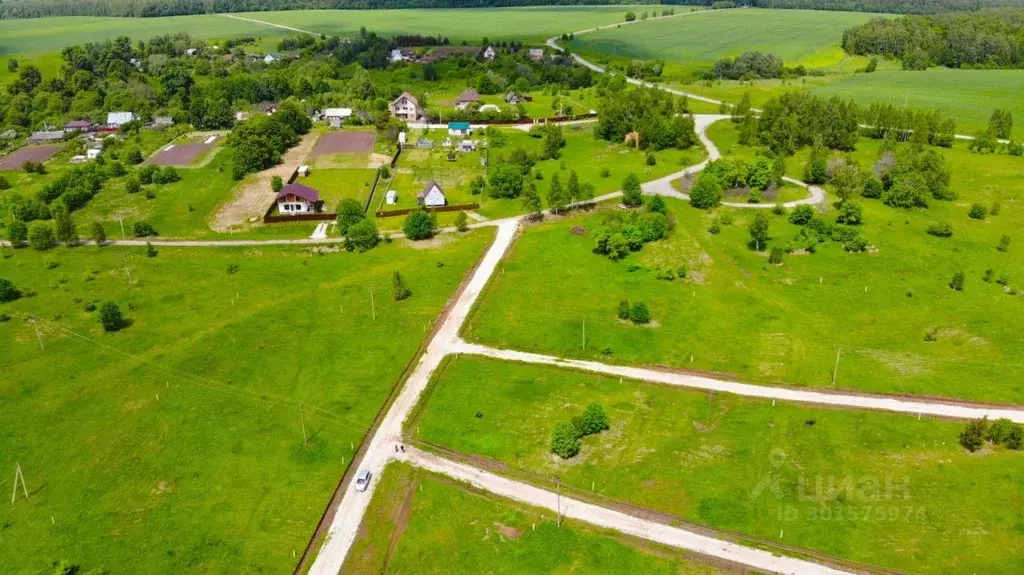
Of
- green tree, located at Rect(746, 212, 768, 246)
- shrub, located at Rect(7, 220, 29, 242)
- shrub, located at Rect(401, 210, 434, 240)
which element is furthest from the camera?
shrub, located at Rect(401, 210, 434, 240)

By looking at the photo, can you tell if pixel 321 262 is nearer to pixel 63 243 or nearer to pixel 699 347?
pixel 63 243

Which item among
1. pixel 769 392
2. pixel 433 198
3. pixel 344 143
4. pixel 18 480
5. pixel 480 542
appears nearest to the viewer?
pixel 480 542

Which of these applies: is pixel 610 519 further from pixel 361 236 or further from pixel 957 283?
pixel 957 283

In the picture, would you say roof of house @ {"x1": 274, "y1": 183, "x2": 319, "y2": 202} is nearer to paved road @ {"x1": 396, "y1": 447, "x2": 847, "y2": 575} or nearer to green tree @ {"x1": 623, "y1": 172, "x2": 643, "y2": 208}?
green tree @ {"x1": 623, "y1": 172, "x2": 643, "y2": 208}

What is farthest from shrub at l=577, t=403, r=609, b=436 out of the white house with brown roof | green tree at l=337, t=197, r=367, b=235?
the white house with brown roof

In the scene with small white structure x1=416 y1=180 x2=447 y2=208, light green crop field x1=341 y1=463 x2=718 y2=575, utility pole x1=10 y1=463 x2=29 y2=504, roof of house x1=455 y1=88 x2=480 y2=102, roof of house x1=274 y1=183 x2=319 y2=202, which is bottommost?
light green crop field x1=341 y1=463 x2=718 y2=575


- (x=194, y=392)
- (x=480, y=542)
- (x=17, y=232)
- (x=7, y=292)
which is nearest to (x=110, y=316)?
(x=194, y=392)
